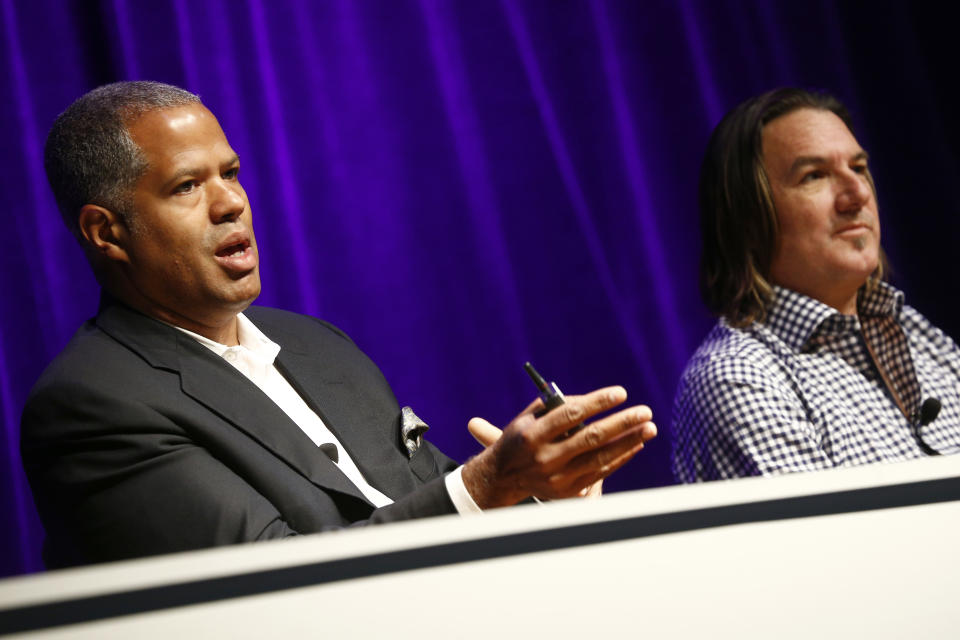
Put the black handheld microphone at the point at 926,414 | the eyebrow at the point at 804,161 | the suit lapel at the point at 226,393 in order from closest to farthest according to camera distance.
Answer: the suit lapel at the point at 226,393
the black handheld microphone at the point at 926,414
the eyebrow at the point at 804,161

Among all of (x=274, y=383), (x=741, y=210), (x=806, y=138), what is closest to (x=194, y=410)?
(x=274, y=383)

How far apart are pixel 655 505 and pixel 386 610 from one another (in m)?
0.21

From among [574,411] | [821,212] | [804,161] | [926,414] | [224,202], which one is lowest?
[926,414]

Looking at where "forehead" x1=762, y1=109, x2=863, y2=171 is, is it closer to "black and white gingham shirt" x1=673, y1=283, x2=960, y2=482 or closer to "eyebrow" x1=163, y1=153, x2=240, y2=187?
"black and white gingham shirt" x1=673, y1=283, x2=960, y2=482

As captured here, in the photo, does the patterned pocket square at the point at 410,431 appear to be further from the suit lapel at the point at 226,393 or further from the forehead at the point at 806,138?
the forehead at the point at 806,138

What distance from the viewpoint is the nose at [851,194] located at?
6.18ft

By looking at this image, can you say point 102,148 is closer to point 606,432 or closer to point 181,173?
point 181,173

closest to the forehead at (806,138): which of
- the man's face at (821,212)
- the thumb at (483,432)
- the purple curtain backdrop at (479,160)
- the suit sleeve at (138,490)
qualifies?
the man's face at (821,212)

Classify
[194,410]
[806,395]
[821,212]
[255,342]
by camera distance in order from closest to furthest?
[194,410], [255,342], [806,395], [821,212]

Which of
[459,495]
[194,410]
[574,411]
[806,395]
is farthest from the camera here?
[806,395]

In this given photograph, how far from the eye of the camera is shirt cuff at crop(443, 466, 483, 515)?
1175 millimetres

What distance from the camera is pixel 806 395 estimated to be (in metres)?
1.74

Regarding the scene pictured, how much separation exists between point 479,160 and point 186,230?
113cm

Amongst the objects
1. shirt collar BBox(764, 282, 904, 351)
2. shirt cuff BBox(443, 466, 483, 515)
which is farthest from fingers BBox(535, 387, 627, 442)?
shirt collar BBox(764, 282, 904, 351)
